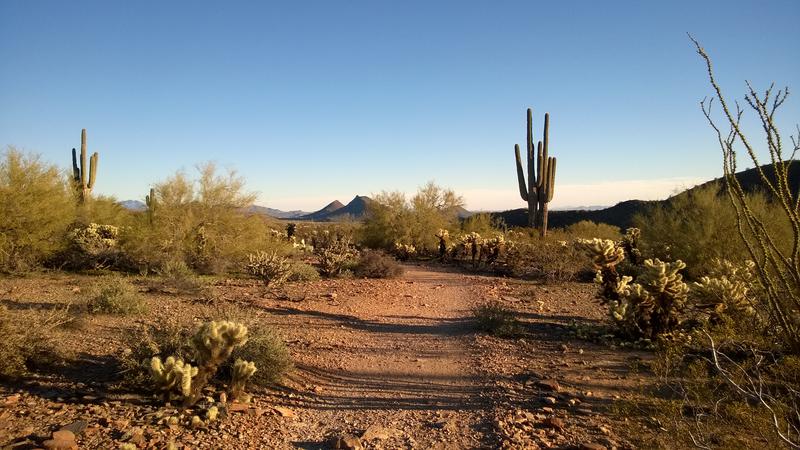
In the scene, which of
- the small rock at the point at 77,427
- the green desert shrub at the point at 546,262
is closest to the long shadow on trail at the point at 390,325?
the small rock at the point at 77,427

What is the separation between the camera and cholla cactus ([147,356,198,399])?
4570 millimetres

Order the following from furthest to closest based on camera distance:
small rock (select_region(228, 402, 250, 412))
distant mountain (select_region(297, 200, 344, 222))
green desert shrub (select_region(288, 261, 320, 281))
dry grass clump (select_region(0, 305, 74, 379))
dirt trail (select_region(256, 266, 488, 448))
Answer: distant mountain (select_region(297, 200, 344, 222)) → green desert shrub (select_region(288, 261, 320, 281)) → dry grass clump (select_region(0, 305, 74, 379)) → small rock (select_region(228, 402, 250, 412)) → dirt trail (select_region(256, 266, 488, 448))

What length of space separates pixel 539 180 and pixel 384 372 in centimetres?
1834

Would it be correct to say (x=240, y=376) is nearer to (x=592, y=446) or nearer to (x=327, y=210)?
(x=592, y=446)

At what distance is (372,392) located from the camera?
544 cm

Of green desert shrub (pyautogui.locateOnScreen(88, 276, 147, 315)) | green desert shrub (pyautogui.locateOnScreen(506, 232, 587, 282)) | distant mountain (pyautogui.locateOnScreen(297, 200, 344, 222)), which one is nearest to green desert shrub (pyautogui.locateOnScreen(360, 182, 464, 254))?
green desert shrub (pyautogui.locateOnScreen(506, 232, 587, 282))

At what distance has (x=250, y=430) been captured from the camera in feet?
14.3

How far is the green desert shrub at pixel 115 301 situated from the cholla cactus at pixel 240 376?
13.0 ft

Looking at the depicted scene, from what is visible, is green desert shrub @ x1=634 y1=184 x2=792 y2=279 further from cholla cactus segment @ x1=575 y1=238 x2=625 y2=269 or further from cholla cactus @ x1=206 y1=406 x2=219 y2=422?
cholla cactus @ x1=206 y1=406 x2=219 y2=422

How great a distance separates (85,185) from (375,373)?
18.4m

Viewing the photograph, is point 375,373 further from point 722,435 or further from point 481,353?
point 722,435

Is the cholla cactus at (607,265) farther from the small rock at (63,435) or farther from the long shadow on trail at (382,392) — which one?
the small rock at (63,435)

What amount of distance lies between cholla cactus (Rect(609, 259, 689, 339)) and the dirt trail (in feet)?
7.85

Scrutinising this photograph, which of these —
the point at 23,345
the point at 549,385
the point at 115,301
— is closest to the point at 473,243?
the point at 115,301
